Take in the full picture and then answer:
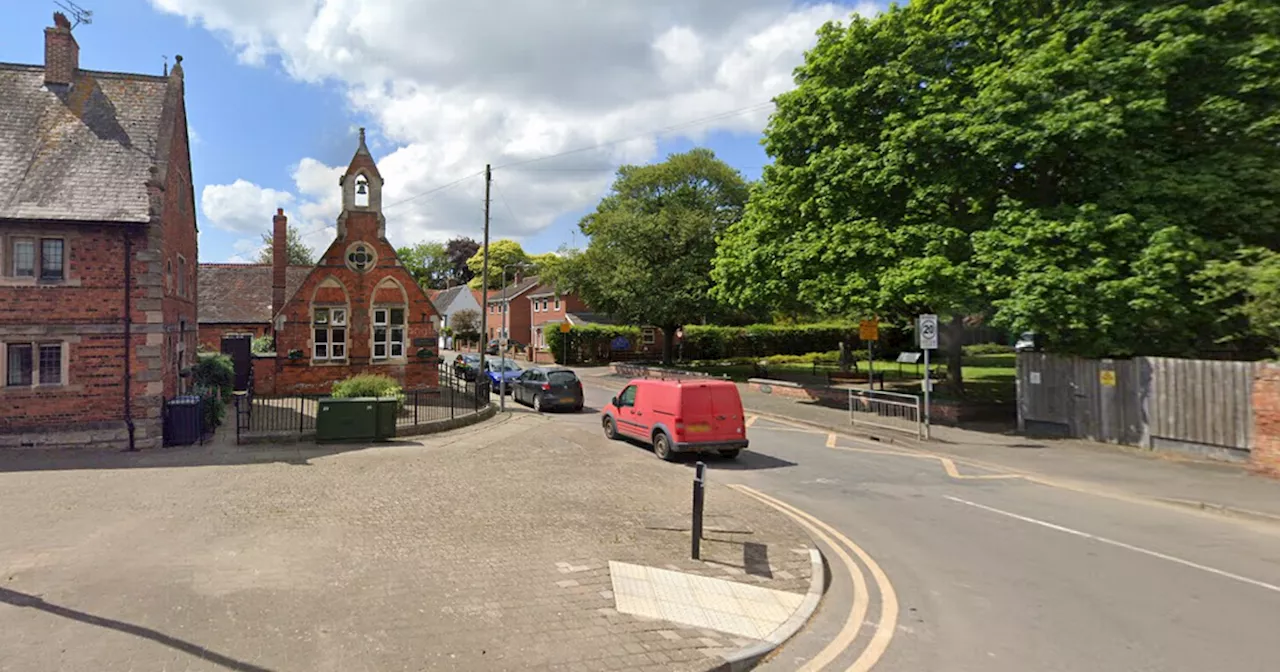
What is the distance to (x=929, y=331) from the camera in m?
17.0

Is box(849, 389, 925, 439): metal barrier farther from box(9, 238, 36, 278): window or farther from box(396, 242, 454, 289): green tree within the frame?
box(396, 242, 454, 289): green tree

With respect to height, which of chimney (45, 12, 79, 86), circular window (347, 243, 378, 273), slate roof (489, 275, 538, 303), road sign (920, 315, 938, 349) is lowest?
road sign (920, 315, 938, 349)

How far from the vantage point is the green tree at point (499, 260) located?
295 ft

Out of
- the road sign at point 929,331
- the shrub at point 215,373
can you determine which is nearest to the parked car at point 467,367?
the shrub at point 215,373

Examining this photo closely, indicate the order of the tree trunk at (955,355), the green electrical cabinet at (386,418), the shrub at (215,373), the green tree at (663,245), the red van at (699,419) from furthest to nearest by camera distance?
the green tree at (663,245) → the tree trunk at (955,355) → the shrub at (215,373) → the green electrical cabinet at (386,418) → the red van at (699,419)

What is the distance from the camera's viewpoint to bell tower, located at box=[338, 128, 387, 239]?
25.3 m

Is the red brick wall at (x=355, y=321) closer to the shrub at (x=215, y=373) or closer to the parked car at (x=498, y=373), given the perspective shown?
the shrub at (x=215, y=373)

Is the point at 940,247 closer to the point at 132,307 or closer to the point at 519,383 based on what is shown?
the point at 519,383

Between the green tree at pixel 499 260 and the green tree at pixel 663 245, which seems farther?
the green tree at pixel 499 260

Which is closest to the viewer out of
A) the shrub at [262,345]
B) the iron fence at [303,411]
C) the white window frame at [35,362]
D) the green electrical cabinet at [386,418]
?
the white window frame at [35,362]

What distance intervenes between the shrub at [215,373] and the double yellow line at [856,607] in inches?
814

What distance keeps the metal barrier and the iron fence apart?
1212 cm

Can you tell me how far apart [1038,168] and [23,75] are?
92.4 ft

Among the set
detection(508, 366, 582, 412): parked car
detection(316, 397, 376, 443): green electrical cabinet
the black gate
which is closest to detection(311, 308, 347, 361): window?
the black gate
